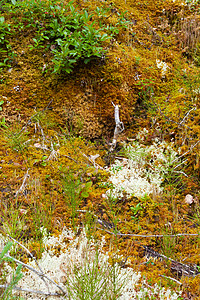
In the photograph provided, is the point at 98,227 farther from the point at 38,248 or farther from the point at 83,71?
the point at 83,71

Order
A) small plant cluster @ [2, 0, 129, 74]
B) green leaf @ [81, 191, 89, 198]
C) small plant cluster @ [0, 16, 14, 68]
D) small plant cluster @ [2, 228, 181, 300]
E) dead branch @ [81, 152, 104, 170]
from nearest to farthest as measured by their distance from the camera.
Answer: small plant cluster @ [2, 228, 181, 300], green leaf @ [81, 191, 89, 198], dead branch @ [81, 152, 104, 170], small plant cluster @ [2, 0, 129, 74], small plant cluster @ [0, 16, 14, 68]

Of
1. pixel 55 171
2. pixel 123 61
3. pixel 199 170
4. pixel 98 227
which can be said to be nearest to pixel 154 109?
pixel 123 61

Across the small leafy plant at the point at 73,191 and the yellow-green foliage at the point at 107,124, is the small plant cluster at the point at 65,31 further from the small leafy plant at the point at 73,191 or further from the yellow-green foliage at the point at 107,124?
the small leafy plant at the point at 73,191

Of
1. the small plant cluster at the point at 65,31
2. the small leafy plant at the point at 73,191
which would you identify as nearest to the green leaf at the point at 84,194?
the small leafy plant at the point at 73,191

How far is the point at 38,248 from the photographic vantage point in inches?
99.9

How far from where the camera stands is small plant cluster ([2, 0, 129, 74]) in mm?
3977

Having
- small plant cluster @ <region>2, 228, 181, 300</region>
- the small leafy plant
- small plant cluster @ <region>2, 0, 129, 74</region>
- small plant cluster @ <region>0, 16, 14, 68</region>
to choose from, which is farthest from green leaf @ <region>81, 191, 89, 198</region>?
small plant cluster @ <region>0, 16, 14, 68</region>

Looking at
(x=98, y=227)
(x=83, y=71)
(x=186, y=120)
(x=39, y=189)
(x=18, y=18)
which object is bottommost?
(x=98, y=227)

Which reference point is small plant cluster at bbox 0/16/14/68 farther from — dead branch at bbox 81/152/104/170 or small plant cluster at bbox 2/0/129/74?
dead branch at bbox 81/152/104/170

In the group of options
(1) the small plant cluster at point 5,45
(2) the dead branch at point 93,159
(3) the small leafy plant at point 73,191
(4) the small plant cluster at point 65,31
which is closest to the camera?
(3) the small leafy plant at point 73,191

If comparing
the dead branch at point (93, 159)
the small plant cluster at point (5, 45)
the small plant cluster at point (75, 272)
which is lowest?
the small plant cluster at point (75, 272)

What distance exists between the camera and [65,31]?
13.6ft

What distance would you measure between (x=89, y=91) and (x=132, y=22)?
2621 mm

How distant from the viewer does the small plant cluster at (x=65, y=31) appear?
157 inches
